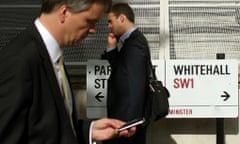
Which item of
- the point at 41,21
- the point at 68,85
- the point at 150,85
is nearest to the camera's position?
the point at 41,21

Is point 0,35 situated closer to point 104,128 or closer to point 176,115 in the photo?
point 176,115

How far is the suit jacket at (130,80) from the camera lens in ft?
17.5

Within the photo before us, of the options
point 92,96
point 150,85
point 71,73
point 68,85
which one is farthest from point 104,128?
point 71,73

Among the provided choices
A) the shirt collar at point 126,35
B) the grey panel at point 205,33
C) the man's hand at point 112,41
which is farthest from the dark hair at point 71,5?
the grey panel at point 205,33

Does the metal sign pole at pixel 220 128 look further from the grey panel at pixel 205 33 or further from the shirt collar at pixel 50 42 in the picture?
the shirt collar at pixel 50 42

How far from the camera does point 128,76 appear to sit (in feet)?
17.7

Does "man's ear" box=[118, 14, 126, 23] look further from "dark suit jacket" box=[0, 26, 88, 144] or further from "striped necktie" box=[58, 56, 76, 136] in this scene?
"dark suit jacket" box=[0, 26, 88, 144]

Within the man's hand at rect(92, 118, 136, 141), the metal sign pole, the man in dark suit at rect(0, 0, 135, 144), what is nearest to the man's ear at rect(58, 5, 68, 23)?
the man in dark suit at rect(0, 0, 135, 144)

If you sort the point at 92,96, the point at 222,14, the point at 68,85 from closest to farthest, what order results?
the point at 68,85 < the point at 92,96 < the point at 222,14

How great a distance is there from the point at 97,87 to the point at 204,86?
1105 millimetres

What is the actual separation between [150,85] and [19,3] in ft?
7.95

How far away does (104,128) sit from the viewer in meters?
2.90

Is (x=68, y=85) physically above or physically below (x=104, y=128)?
above

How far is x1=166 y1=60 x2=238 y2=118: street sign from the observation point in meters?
6.71
